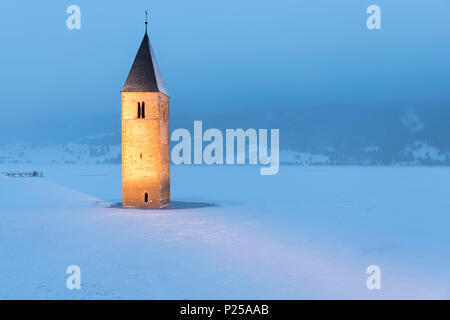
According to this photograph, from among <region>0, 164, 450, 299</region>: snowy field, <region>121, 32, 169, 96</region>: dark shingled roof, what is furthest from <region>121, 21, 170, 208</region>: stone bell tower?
<region>0, 164, 450, 299</region>: snowy field

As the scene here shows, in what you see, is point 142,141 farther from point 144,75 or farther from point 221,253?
point 221,253

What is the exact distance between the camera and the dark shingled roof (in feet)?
91.4

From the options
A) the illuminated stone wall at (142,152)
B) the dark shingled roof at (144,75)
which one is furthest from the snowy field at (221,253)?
the dark shingled roof at (144,75)

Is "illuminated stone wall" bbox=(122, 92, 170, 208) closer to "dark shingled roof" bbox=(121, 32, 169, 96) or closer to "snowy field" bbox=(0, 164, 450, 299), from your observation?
"dark shingled roof" bbox=(121, 32, 169, 96)

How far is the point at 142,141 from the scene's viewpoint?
2758cm

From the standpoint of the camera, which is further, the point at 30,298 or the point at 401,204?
the point at 401,204

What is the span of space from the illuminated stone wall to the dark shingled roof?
0.40m

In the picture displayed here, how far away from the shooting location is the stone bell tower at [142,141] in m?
→ 27.5

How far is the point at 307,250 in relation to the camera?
1550 cm

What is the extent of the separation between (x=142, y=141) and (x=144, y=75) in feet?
14.3

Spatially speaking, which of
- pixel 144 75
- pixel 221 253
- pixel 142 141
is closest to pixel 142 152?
pixel 142 141
